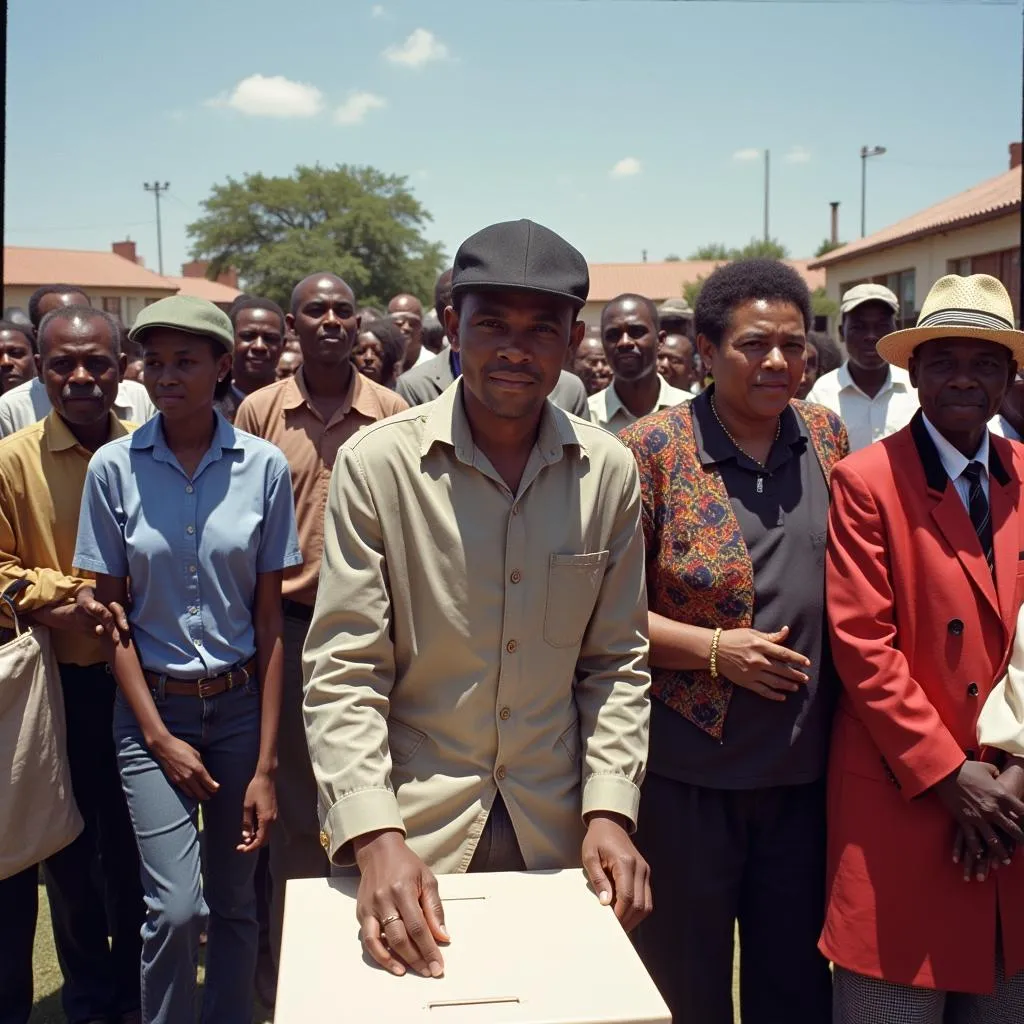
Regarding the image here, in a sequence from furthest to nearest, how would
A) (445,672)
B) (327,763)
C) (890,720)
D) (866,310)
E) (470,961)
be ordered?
(866,310), (890,720), (445,672), (327,763), (470,961)

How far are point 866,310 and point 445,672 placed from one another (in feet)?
13.8

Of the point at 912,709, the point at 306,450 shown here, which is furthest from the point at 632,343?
the point at 912,709

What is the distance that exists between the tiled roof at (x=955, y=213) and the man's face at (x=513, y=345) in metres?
20.0

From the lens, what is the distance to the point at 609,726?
2.19 metres

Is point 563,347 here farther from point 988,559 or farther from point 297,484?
point 297,484

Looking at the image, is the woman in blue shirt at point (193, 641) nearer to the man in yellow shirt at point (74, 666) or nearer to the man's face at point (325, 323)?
the man in yellow shirt at point (74, 666)

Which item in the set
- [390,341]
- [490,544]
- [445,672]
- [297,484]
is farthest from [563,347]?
[390,341]

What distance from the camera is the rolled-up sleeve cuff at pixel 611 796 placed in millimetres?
2092

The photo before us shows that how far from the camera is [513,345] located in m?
2.03

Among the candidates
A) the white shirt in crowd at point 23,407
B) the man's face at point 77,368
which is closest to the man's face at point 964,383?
the man's face at point 77,368

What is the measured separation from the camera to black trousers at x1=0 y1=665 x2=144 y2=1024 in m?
3.16

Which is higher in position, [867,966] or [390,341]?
[390,341]

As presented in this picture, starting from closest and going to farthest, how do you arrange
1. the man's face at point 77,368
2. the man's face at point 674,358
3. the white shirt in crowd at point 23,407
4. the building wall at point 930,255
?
the man's face at point 77,368 < the white shirt in crowd at point 23,407 < the man's face at point 674,358 < the building wall at point 930,255

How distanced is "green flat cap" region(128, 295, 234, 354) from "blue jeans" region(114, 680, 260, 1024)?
3.44 ft
